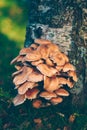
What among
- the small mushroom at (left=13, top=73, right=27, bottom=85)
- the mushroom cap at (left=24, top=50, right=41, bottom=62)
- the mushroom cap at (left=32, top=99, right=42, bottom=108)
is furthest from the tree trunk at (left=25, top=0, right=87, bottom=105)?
the small mushroom at (left=13, top=73, right=27, bottom=85)

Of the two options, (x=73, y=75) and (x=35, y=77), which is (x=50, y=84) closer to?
(x=35, y=77)

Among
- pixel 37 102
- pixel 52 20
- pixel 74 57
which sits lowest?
pixel 37 102

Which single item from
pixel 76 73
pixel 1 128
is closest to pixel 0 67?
pixel 1 128

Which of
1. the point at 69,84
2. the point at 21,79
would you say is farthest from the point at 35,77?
the point at 69,84

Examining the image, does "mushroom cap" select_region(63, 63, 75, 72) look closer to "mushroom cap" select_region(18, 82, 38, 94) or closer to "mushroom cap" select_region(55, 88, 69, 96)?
"mushroom cap" select_region(55, 88, 69, 96)

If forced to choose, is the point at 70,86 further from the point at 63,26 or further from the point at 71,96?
the point at 63,26

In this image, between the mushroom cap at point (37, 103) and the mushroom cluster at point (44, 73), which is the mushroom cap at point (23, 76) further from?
the mushroom cap at point (37, 103)

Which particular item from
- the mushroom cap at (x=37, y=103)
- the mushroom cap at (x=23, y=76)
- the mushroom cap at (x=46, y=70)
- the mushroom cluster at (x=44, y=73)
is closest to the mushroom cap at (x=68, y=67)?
the mushroom cluster at (x=44, y=73)
